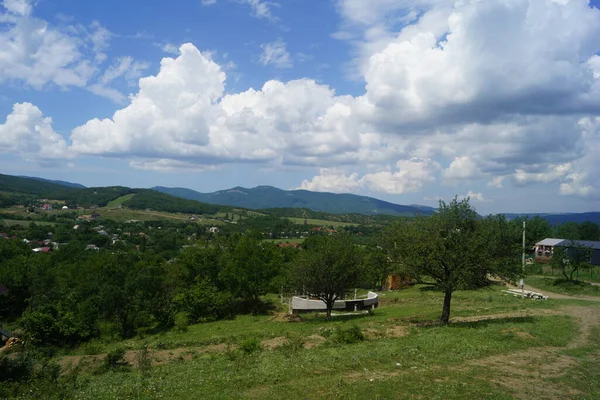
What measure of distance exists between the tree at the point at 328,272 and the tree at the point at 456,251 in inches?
369

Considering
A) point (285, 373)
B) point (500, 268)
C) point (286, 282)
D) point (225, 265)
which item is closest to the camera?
point (285, 373)

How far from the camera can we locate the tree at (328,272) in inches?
1431

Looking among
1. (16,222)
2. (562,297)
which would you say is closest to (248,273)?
(562,297)

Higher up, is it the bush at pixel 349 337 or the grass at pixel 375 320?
the bush at pixel 349 337

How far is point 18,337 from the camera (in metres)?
34.8

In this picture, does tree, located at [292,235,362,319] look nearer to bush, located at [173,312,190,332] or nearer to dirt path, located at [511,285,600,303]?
bush, located at [173,312,190,332]

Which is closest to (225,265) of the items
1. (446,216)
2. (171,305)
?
(171,305)

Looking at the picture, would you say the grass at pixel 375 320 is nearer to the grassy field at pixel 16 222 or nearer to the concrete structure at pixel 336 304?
the concrete structure at pixel 336 304

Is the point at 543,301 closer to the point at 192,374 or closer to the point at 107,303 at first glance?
the point at 192,374

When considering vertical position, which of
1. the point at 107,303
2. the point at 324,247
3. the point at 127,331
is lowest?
the point at 127,331

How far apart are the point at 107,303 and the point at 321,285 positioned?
80.7 ft

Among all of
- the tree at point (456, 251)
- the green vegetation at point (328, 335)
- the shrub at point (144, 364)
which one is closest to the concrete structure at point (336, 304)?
the green vegetation at point (328, 335)

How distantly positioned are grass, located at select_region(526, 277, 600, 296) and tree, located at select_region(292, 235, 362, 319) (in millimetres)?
26349

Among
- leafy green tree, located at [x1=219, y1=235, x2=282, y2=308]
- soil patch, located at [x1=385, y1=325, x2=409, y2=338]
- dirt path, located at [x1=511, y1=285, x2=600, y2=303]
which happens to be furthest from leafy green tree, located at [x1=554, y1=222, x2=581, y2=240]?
soil patch, located at [x1=385, y1=325, x2=409, y2=338]
